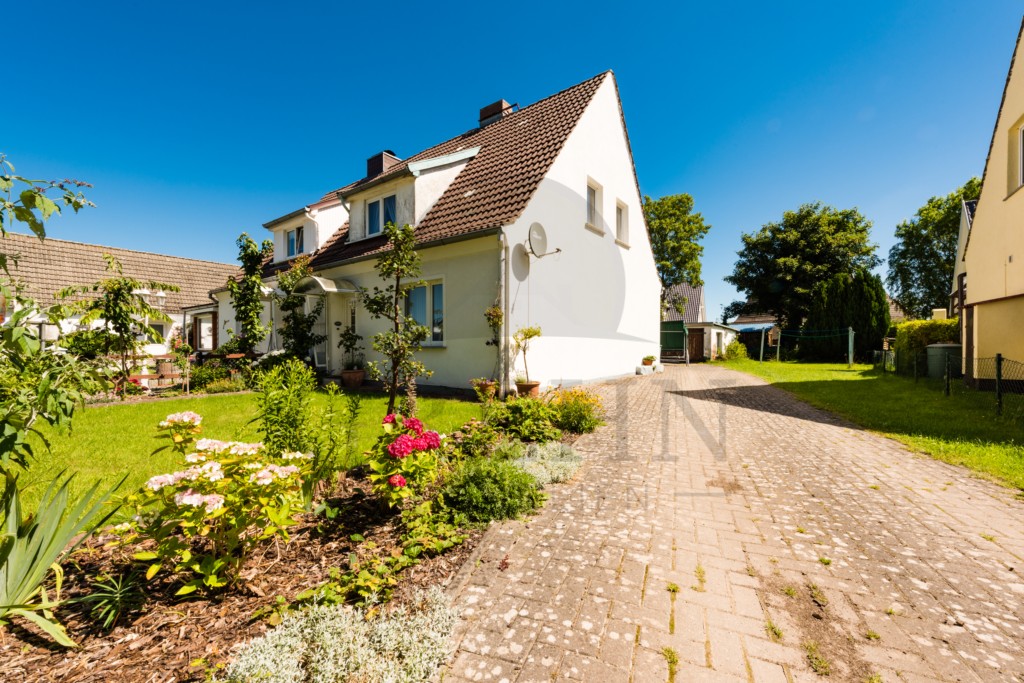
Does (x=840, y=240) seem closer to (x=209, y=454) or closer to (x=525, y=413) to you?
(x=525, y=413)

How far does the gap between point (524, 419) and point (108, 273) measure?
27.5 meters

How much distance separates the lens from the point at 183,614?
231cm

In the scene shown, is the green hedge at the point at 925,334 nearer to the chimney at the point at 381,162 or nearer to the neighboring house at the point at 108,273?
the chimney at the point at 381,162

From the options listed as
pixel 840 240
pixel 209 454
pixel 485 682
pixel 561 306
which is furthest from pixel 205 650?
pixel 840 240

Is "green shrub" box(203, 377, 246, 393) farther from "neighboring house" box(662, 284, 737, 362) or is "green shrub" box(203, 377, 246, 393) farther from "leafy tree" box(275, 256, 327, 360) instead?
"neighboring house" box(662, 284, 737, 362)

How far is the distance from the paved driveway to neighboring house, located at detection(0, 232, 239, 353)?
1751 cm

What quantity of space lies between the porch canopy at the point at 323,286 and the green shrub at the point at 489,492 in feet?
29.4

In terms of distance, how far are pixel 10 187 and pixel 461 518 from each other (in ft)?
10.6

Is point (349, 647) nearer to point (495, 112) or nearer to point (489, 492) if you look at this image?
point (489, 492)

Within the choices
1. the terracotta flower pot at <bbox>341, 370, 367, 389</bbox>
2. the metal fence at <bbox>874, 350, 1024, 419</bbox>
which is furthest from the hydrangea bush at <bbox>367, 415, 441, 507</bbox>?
the metal fence at <bbox>874, 350, 1024, 419</bbox>

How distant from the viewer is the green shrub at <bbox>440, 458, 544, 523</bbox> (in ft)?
11.4

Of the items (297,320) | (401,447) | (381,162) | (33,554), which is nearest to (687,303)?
(381,162)

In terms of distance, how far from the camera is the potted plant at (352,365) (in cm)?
1063

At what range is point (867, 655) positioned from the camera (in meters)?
2.05
